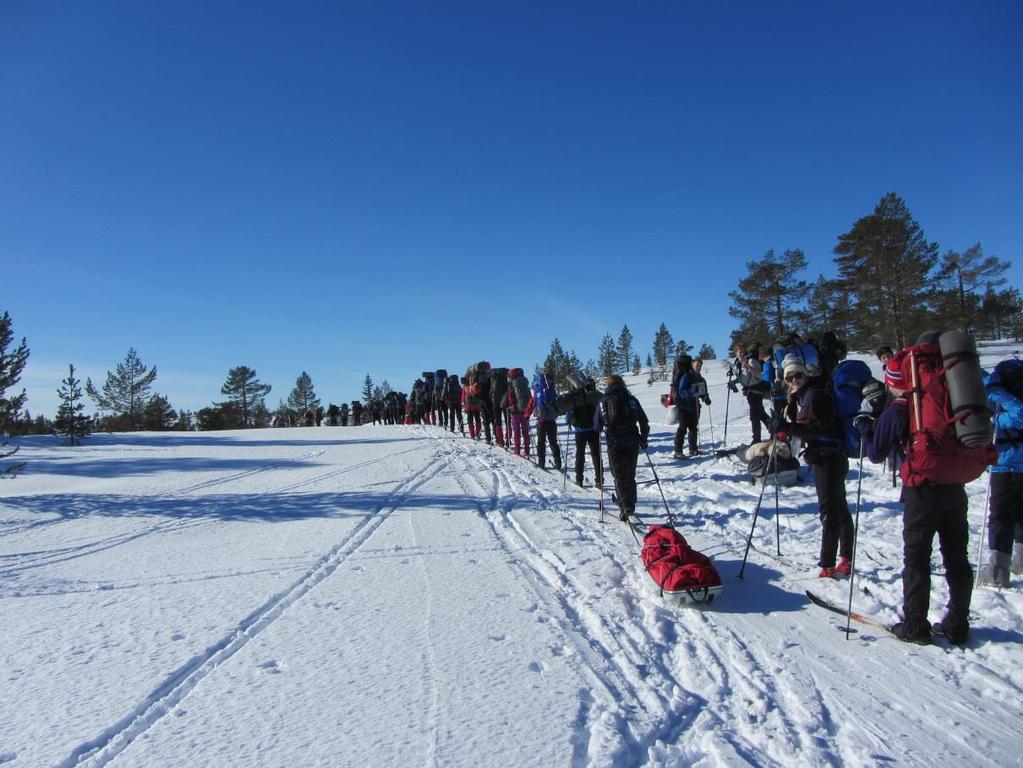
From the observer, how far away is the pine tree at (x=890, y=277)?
29.1m

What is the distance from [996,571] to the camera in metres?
4.47

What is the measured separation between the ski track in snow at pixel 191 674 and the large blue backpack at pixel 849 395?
189 inches

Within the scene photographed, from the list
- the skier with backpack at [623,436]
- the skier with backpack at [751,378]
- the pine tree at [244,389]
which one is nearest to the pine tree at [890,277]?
the skier with backpack at [751,378]

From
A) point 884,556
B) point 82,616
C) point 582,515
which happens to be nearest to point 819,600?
point 884,556

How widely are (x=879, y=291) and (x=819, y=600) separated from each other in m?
32.4

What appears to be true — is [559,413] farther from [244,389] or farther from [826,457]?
[244,389]

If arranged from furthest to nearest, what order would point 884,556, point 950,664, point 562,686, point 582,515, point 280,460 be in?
point 280,460 → point 582,515 → point 884,556 → point 950,664 → point 562,686

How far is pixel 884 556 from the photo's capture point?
17.9 feet

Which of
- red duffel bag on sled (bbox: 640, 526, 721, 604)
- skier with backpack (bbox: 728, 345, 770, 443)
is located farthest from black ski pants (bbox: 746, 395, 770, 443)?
red duffel bag on sled (bbox: 640, 526, 721, 604)

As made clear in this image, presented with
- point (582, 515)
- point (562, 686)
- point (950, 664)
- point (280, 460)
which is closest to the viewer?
point (562, 686)

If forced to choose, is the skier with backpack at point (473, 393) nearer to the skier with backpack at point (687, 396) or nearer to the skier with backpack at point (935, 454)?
the skier with backpack at point (687, 396)

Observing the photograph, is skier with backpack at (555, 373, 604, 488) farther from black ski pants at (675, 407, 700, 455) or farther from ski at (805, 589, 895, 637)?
ski at (805, 589, 895, 637)

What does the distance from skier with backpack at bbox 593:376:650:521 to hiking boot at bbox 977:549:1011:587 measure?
3462 millimetres

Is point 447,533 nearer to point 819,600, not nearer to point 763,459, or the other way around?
point 819,600
